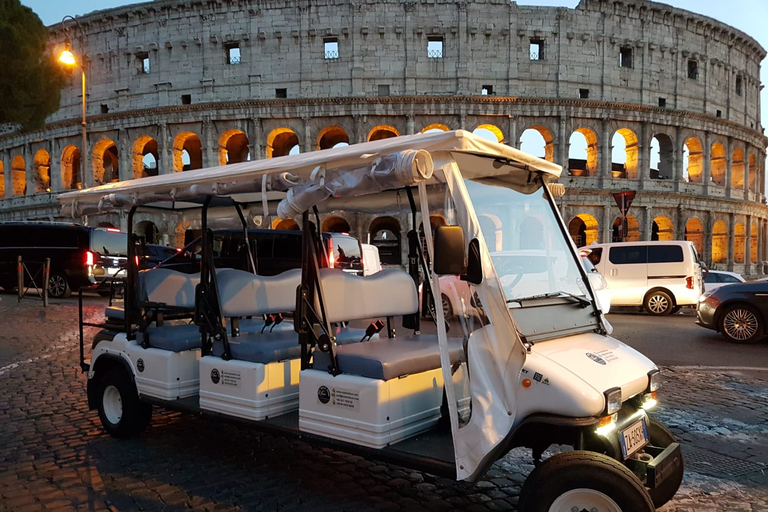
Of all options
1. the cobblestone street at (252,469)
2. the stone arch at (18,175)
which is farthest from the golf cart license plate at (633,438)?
the stone arch at (18,175)

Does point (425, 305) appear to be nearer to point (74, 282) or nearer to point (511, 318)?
point (511, 318)

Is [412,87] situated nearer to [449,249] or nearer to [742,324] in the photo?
[742,324]

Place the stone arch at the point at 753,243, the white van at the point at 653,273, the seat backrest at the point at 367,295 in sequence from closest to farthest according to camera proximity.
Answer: the seat backrest at the point at 367,295
the white van at the point at 653,273
the stone arch at the point at 753,243

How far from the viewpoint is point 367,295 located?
4.67m

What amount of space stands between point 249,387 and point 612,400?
245cm

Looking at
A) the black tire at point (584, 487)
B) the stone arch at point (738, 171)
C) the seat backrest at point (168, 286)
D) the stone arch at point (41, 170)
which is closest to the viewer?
the black tire at point (584, 487)

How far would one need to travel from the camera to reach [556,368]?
293 cm

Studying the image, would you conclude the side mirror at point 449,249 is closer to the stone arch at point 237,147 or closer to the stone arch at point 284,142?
the stone arch at point 284,142

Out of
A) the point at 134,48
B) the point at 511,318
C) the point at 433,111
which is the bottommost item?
the point at 511,318

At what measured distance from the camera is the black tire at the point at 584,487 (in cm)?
266

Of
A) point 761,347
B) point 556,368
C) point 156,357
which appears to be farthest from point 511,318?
point 761,347

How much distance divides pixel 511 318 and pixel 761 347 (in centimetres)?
936

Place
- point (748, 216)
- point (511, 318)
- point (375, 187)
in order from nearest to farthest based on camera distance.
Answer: point (511, 318), point (375, 187), point (748, 216)

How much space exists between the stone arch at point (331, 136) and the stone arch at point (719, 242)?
25701 millimetres
